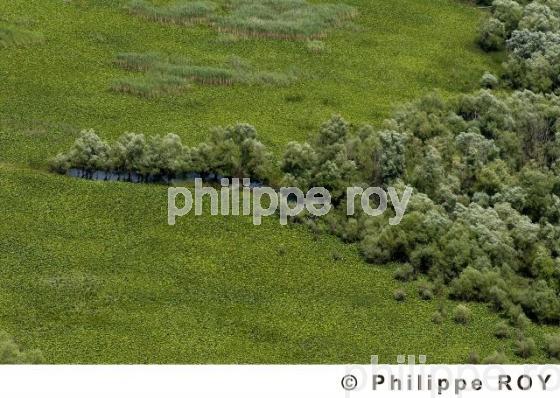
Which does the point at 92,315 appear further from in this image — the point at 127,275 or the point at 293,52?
the point at 293,52

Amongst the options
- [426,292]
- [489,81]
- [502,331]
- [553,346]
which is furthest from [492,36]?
[553,346]

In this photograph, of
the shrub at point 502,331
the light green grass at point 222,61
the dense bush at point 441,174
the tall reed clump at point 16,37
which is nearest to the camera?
the shrub at point 502,331

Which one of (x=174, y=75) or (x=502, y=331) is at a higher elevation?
(x=174, y=75)

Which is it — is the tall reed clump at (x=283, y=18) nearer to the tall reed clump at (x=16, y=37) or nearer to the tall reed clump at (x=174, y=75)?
the tall reed clump at (x=174, y=75)

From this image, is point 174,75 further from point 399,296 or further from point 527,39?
point 399,296

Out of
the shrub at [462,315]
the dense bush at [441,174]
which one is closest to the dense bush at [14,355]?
the dense bush at [441,174]

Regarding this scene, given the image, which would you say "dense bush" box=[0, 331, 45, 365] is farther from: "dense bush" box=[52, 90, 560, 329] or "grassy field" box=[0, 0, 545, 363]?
"dense bush" box=[52, 90, 560, 329]

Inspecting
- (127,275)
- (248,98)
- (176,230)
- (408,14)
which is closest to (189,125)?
(248,98)
